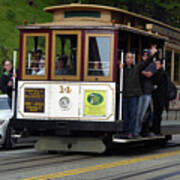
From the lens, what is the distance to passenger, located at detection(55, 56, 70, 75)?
567 inches

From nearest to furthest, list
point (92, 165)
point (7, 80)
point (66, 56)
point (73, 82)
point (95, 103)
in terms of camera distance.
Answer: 1. point (92, 165)
2. point (95, 103)
3. point (73, 82)
4. point (66, 56)
5. point (7, 80)

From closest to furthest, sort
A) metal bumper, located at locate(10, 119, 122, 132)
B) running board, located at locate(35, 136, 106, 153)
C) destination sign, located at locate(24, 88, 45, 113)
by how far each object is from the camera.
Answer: metal bumper, located at locate(10, 119, 122, 132)
running board, located at locate(35, 136, 106, 153)
destination sign, located at locate(24, 88, 45, 113)

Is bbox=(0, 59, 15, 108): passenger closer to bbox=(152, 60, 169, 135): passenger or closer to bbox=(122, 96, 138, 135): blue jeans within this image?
bbox=(122, 96, 138, 135): blue jeans

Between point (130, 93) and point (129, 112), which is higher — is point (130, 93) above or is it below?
above

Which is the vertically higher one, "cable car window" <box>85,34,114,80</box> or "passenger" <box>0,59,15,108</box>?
"cable car window" <box>85,34,114,80</box>

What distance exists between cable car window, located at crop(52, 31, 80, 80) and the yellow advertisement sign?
505 mm

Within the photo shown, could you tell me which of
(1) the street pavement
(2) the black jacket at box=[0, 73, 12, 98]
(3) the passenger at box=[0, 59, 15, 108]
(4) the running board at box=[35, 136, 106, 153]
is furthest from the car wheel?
(4) the running board at box=[35, 136, 106, 153]

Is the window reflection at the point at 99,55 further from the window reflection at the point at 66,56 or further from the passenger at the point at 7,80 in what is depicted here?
the passenger at the point at 7,80

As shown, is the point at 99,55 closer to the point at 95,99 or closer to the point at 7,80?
the point at 95,99

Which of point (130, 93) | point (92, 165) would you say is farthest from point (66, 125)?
point (92, 165)

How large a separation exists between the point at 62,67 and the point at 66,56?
0.86ft

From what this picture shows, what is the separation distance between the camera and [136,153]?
1538cm

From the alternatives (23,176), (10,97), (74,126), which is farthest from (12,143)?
(23,176)

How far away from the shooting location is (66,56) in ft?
47.8
